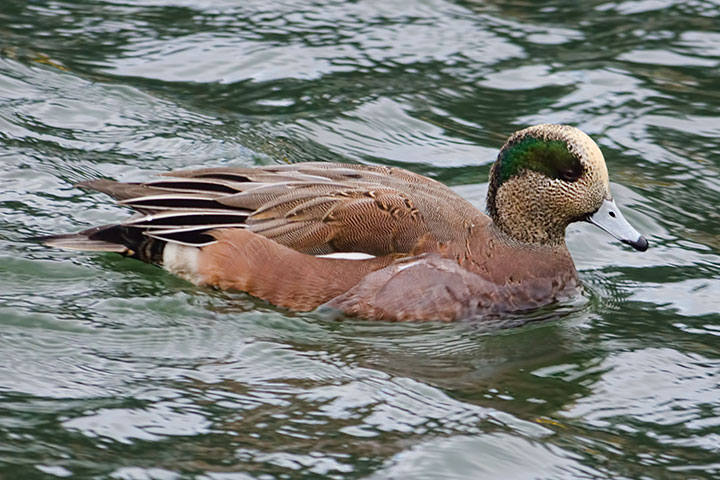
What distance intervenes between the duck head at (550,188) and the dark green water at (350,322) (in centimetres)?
53

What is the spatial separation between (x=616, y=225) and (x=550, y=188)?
0.43 m

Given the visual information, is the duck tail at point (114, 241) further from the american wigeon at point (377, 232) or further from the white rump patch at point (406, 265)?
the white rump patch at point (406, 265)

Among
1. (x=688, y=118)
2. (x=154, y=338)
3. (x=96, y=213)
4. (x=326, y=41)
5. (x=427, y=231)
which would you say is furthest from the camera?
(x=326, y=41)

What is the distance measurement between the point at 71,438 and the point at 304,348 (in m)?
1.55

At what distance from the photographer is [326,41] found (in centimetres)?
1054

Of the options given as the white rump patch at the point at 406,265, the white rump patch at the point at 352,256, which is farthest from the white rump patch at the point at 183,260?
the white rump patch at the point at 406,265

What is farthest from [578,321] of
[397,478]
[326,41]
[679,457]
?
[326,41]

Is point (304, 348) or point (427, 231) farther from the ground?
point (427, 231)

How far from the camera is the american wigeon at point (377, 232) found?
668cm

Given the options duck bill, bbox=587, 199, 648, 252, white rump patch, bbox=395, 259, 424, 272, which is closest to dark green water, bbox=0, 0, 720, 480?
white rump patch, bbox=395, 259, 424, 272

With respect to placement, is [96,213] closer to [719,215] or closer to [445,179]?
[445,179]

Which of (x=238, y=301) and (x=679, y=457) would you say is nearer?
(x=679, y=457)

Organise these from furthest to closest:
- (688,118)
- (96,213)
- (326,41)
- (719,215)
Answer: (326,41) → (688,118) → (719,215) → (96,213)

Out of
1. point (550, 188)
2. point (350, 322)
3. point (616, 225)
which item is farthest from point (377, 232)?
point (616, 225)
